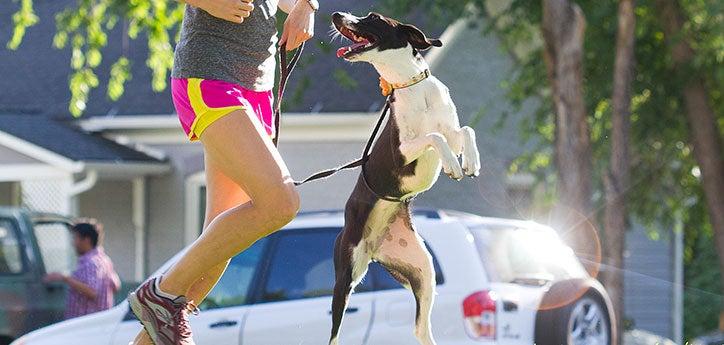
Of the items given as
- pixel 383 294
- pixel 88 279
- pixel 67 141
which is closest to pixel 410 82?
pixel 383 294

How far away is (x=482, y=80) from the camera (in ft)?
56.3

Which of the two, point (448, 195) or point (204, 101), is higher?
point (204, 101)

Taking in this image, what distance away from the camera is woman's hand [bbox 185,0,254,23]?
3539mm

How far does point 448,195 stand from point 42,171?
190 inches

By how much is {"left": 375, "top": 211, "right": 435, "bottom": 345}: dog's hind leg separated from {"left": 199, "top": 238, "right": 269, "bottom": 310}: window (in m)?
4.59

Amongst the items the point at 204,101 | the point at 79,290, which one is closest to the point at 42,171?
the point at 79,290

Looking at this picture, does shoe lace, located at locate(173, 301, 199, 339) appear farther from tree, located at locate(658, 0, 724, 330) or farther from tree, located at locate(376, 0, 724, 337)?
tree, located at locate(658, 0, 724, 330)

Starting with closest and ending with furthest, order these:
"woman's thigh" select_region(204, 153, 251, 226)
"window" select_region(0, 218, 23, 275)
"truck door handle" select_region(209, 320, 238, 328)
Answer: "woman's thigh" select_region(204, 153, 251, 226) < "truck door handle" select_region(209, 320, 238, 328) < "window" select_region(0, 218, 23, 275)

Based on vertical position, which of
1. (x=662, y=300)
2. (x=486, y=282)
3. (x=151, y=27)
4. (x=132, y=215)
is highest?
(x=151, y=27)

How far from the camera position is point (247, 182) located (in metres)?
3.50

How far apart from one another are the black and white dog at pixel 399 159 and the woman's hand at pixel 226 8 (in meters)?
0.34

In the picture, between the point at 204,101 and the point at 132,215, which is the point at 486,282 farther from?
the point at 132,215

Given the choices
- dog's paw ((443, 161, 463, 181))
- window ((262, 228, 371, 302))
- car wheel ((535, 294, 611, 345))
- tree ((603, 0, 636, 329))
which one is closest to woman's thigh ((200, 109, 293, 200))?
dog's paw ((443, 161, 463, 181))

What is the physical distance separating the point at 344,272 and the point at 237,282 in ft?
15.5
